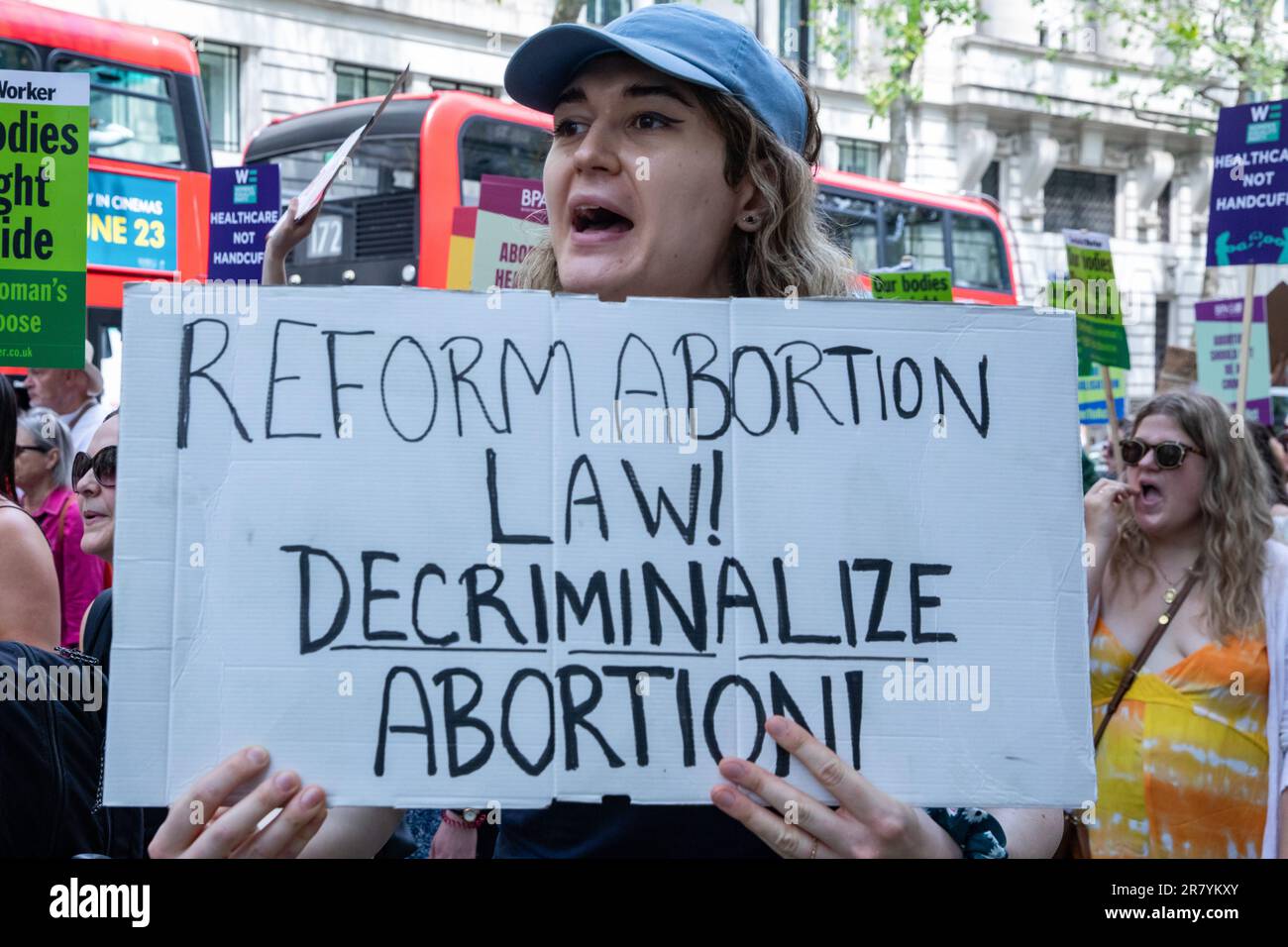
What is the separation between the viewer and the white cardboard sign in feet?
5.13

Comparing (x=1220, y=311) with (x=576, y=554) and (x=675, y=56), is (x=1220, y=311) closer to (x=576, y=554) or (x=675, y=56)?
(x=675, y=56)

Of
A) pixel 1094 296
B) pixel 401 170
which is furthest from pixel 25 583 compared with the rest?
pixel 401 170

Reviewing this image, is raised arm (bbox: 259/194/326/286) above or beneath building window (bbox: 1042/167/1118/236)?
beneath

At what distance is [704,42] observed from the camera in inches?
74.8

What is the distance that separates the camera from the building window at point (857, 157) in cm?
2749

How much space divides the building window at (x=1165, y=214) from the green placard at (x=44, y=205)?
32377 millimetres

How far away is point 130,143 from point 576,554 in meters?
11.4

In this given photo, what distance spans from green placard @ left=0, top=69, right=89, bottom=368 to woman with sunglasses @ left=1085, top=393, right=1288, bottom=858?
273 centimetres

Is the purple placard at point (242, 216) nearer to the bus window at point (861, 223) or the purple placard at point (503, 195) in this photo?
the purple placard at point (503, 195)

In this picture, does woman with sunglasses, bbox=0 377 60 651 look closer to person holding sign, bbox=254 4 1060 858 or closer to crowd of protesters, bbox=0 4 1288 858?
crowd of protesters, bbox=0 4 1288 858

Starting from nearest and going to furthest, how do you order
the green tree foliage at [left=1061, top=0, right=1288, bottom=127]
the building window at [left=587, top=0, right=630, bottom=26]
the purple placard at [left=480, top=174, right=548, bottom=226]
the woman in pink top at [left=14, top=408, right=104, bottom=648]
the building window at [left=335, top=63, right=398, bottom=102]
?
1. the woman in pink top at [left=14, top=408, right=104, bottom=648]
2. the purple placard at [left=480, top=174, right=548, bottom=226]
3. the building window at [left=335, top=63, right=398, bottom=102]
4. the building window at [left=587, top=0, right=630, bottom=26]
5. the green tree foliage at [left=1061, top=0, right=1288, bottom=127]

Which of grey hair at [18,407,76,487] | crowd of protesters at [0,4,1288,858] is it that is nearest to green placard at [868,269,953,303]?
grey hair at [18,407,76,487]
